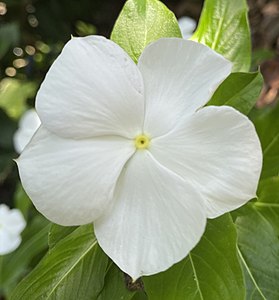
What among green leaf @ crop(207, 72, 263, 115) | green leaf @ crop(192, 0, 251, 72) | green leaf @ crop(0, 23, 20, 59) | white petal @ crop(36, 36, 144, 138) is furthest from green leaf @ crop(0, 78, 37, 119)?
white petal @ crop(36, 36, 144, 138)

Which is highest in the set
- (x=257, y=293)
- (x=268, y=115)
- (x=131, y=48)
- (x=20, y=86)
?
(x=131, y=48)

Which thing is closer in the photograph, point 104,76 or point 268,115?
point 104,76

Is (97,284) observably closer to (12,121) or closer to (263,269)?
(263,269)

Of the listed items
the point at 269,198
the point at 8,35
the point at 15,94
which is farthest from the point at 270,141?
the point at 15,94

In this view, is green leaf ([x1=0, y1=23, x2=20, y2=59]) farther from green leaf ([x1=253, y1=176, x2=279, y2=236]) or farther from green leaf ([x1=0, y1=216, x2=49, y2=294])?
green leaf ([x1=253, y1=176, x2=279, y2=236])

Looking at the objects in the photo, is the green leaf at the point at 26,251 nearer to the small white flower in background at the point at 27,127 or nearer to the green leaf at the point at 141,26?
the small white flower in background at the point at 27,127

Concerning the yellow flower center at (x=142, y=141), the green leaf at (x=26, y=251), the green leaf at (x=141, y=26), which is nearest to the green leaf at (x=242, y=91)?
the green leaf at (x=141, y=26)

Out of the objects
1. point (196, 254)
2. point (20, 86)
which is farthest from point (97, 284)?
point (20, 86)
